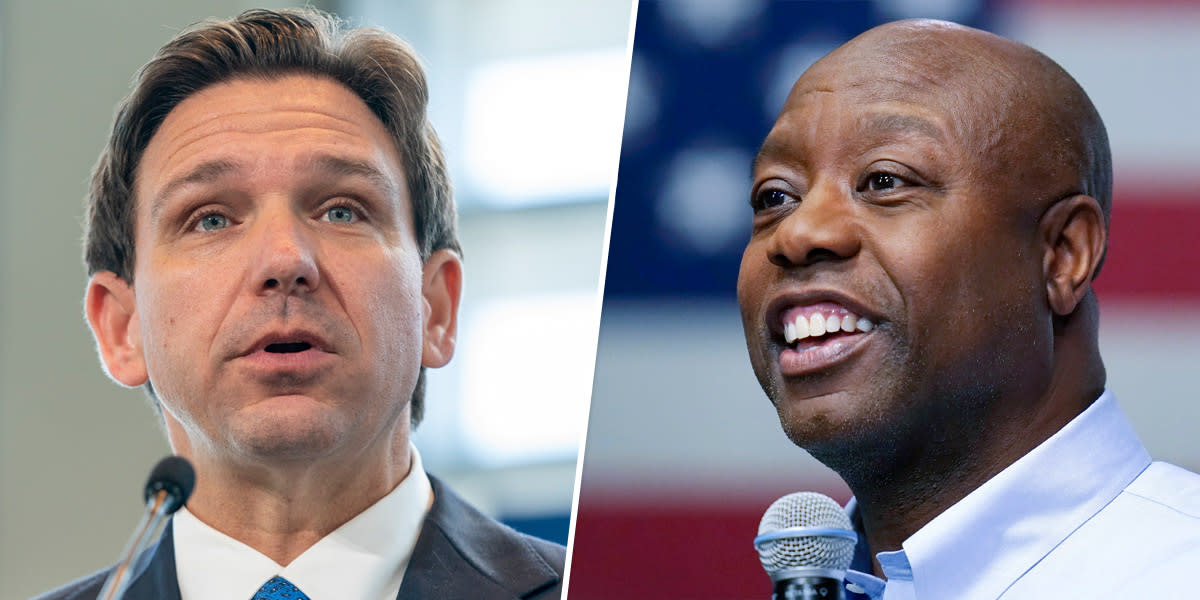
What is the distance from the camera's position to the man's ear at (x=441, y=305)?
223 centimetres

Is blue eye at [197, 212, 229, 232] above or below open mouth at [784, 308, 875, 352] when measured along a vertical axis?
above

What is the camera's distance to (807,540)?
164cm

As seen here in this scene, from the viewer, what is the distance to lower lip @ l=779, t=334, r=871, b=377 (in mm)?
1896

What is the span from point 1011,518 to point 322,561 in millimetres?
994

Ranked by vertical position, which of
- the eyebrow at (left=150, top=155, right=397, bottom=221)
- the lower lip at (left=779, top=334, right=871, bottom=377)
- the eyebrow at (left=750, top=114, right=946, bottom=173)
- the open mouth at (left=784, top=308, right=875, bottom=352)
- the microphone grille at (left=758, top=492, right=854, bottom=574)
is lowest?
the microphone grille at (left=758, top=492, right=854, bottom=574)

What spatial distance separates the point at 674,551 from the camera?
279 cm

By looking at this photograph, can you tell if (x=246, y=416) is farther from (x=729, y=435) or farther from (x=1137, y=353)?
(x=1137, y=353)

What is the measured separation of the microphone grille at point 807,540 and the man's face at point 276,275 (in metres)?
0.69

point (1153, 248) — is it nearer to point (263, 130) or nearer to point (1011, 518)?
point (1011, 518)

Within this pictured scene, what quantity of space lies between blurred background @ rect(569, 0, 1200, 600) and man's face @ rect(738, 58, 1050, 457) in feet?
2.62

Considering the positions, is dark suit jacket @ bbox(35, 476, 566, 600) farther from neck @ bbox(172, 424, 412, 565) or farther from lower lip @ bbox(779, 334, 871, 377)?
lower lip @ bbox(779, 334, 871, 377)

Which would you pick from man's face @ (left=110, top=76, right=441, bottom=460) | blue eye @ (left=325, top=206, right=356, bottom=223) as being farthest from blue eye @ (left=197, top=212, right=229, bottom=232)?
blue eye @ (left=325, top=206, right=356, bottom=223)

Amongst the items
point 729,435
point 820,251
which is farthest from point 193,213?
point 729,435

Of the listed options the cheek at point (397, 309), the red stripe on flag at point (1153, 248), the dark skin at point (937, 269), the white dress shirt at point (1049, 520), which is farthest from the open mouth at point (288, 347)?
the red stripe on flag at point (1153, 248)
